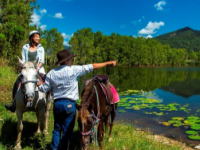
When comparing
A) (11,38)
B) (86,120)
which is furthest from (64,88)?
(11,38)

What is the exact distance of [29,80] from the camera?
4.96 m

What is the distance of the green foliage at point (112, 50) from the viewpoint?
97438 mm

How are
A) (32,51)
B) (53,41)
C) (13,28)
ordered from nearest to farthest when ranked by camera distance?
(32,51)
(13,28)
(53,41)

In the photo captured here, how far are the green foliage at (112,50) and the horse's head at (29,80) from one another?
274 feet

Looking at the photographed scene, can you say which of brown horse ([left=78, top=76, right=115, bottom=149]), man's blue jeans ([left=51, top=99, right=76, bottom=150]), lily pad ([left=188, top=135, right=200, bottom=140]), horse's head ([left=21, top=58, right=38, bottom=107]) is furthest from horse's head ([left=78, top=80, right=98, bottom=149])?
lily pad ([left=188, top=135, right=200, bottom=140])

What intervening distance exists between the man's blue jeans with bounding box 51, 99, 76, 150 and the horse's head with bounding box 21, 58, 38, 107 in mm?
741

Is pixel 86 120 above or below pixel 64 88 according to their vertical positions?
below

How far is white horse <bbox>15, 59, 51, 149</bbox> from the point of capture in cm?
495

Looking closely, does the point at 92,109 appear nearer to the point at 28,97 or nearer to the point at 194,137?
the point at 28,97

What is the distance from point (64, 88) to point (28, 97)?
1.00 metres

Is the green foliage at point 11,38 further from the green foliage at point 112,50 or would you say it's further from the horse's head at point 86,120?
the green foliage at point 112,50

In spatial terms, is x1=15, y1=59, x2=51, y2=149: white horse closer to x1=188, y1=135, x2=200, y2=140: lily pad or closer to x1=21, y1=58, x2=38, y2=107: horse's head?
x1=21, y1=58, x2=38, y2=107: horse's head

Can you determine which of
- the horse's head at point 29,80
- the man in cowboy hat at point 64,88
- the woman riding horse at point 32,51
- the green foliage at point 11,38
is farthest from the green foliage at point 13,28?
the man in cowboy hat at point 64,88

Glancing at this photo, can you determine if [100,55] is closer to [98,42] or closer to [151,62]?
[98,42]
